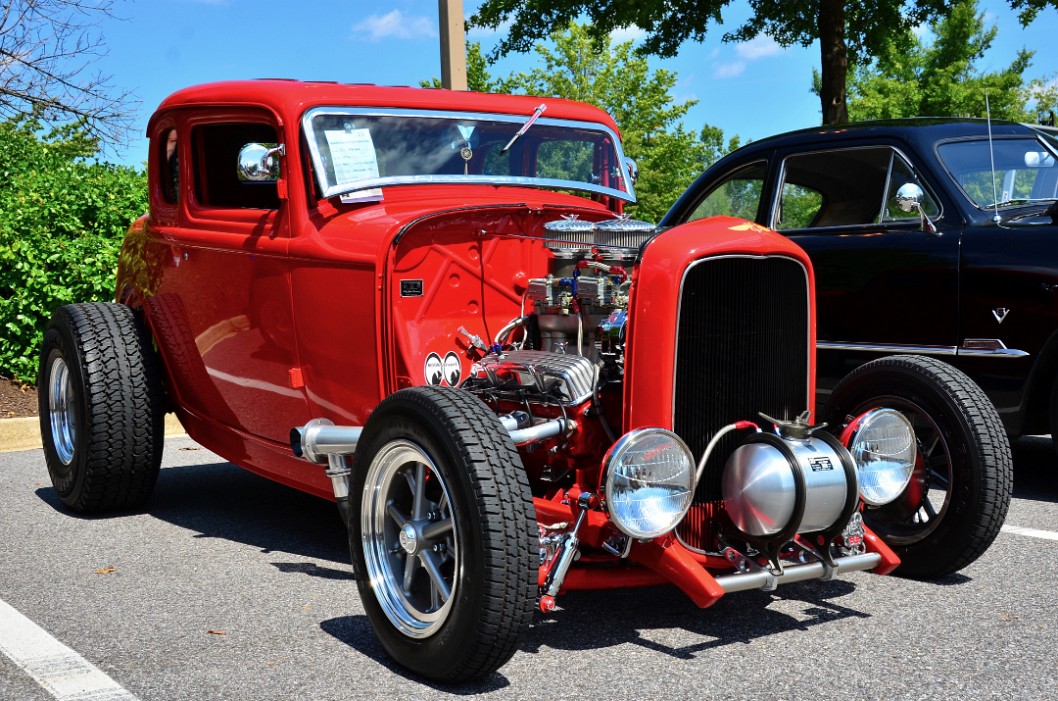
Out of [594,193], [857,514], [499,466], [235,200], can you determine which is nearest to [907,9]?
[594,193]

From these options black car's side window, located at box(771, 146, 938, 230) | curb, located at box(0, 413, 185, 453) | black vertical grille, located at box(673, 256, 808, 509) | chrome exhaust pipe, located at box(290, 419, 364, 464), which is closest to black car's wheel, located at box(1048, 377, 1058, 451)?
black car's side window, located at box(771, 146, 938, 230)

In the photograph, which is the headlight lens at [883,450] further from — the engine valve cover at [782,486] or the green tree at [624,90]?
the green tree at [624,90]

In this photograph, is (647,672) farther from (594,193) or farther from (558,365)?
(594,193)

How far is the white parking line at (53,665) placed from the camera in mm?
3301

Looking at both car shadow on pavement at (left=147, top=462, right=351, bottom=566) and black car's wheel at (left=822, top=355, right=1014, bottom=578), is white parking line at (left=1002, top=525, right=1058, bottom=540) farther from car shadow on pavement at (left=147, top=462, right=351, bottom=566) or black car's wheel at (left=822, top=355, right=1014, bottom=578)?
car shadow on pavement at (left=147, top=462, right=351, bottom=566)

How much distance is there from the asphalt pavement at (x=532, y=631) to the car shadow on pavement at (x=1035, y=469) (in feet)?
2.35

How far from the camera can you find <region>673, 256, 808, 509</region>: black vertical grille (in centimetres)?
371

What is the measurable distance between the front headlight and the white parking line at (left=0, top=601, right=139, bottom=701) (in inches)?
57.8

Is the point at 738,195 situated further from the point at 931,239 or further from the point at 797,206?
the point at 931,239

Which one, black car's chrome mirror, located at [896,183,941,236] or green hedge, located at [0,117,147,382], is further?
green hedge, located at [0,117,147,382]

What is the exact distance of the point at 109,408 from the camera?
5406mm

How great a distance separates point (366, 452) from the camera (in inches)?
144

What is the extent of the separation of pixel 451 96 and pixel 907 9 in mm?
8463

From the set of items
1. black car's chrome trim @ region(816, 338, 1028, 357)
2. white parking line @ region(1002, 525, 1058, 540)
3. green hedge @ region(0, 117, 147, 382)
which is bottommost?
white parking line @ region(1002, 525, 1058, 540)
